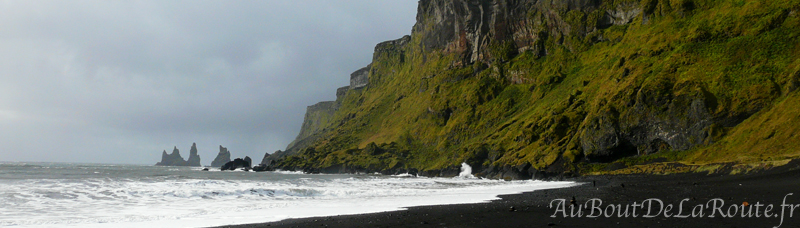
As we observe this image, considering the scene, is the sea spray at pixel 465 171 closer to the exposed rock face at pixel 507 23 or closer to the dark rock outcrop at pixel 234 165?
the exposed rock face at pixel 507 23

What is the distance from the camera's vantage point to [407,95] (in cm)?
16612

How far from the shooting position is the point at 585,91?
7962 centimetres

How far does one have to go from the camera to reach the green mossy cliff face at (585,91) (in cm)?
4969

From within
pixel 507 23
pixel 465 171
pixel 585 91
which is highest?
pixel 507 23

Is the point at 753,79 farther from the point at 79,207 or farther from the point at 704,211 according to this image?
A: the point at 79,207

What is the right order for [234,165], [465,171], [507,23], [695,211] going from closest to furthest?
1. [695,211]
2. [465,171]
3. [507,23]
4. [234,165]

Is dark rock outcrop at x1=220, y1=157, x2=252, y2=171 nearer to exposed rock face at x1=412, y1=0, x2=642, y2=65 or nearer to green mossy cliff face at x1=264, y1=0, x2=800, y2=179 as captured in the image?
green mossy cliff face at x1=264, y1=0, x2=800, y2=179

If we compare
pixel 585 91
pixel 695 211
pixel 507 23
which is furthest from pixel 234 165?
pixel 695 211

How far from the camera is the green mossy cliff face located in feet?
163

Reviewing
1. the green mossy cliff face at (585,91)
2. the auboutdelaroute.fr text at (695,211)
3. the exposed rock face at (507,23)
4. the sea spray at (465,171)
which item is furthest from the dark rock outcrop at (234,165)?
the auboutdelaroute.fr text at (695,211)

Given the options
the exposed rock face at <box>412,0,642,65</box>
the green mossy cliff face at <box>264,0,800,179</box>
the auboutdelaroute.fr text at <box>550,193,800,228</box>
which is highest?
the exposed rock face at <box>412,0,642,65</box>

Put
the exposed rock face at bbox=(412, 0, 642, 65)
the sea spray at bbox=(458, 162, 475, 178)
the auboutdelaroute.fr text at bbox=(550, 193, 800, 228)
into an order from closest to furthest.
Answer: the auboutdelaroute.fr text at bbox=(550, 193, 800, 228), the sea spray at bbox=(458, 162, 475, 178), the exposed rock face at bbox=(412, 0, 642, 65)

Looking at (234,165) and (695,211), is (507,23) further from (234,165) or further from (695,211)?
(234,165)

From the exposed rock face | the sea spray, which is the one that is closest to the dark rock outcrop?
the exposed rock face
